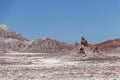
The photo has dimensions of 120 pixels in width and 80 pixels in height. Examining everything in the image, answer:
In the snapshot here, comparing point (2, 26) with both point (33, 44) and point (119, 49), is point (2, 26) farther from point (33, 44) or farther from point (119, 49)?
point (119, 49)

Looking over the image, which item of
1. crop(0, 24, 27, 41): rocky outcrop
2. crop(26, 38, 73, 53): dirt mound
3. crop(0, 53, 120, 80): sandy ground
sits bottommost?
crop(0, 53, 120, 80): sandy ground

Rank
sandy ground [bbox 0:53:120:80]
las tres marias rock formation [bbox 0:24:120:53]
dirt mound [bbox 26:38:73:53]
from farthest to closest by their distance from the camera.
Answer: dirt mound [bbox 26:38:73:53] < las tres marias rock formation [bbox 0:24:120:53] < sandy ground [bbox 0:53:120:80]

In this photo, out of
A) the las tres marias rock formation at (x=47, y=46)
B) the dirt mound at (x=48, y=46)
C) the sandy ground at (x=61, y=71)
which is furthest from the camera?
the dirt mound at (x=48, y=46)

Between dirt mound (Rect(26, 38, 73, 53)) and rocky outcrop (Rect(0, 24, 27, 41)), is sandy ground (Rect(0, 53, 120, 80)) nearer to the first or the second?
dirt mound (Rect(26, 38, 73, 53))

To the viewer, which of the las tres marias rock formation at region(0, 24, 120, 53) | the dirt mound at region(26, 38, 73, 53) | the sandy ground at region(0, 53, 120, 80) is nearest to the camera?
the sandy ground at region(0, 53, 120, 80)

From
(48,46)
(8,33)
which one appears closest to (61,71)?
(48,46)

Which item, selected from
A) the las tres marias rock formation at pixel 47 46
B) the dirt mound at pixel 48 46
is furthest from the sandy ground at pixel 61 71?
the dirt mound at pixel 48 46

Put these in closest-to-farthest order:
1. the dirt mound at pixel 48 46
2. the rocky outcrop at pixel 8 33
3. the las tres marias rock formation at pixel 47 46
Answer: the las tres marias rock formation at pixel 47 46, the dirt mound at pixel 48 46, the rocky outcrop at pixel 8 33

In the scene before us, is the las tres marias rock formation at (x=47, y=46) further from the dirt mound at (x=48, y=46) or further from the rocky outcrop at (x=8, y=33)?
the rocky outcrop at (x=8, y=33)

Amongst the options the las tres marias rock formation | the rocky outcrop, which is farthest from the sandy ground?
the rocky outcrop

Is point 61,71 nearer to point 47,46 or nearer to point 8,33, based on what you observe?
point 47,46

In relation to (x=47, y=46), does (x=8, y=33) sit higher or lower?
higher

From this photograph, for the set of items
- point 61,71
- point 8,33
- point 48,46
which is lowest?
point 61,71

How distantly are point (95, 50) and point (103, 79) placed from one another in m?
Result: 29.8
